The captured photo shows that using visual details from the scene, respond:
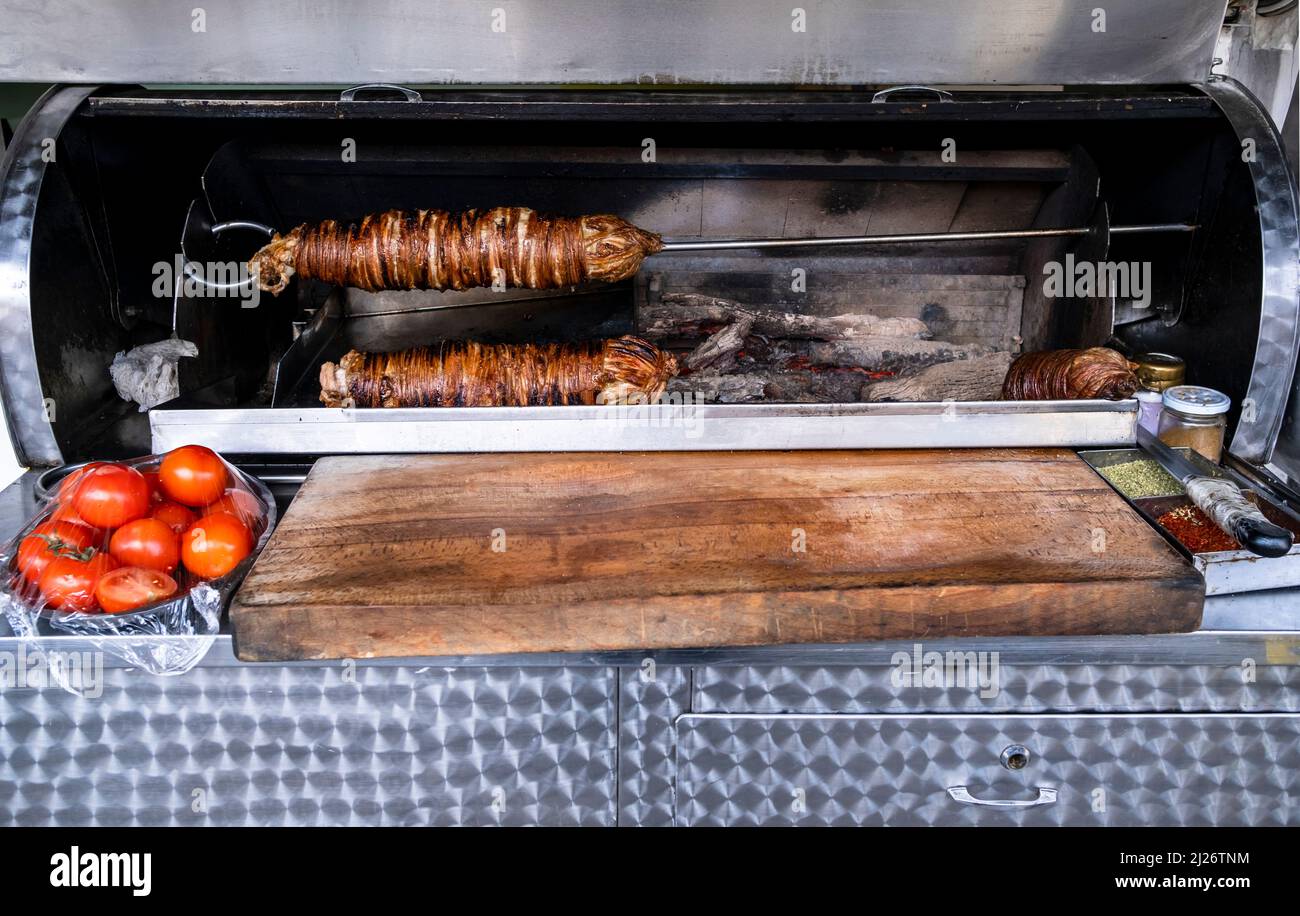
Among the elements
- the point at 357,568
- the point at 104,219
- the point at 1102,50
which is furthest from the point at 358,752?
the point at 1102,50

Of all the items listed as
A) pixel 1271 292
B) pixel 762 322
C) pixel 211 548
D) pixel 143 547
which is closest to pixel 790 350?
pixel 762 322

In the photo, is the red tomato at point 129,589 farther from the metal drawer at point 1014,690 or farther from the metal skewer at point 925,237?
the metal skewer at point 925,237

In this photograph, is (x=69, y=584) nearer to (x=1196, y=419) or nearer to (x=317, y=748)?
(x=317, y=748)

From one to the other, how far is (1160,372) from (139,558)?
109 inches

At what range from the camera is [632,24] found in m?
2.66

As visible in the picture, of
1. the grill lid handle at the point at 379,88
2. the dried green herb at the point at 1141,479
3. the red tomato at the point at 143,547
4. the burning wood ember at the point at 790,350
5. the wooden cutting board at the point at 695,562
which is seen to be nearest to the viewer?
the wooden cutting board at the point at 695,562

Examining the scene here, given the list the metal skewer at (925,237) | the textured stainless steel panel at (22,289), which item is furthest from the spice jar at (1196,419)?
the textured stainless steel panel at (22,289)

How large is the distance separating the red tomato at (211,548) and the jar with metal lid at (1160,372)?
2507mm

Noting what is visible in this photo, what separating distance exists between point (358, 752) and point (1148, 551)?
1.75 meters

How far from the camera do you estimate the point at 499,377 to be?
268cm

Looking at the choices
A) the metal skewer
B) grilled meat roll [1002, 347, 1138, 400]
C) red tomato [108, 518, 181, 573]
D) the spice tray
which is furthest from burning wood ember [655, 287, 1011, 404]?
red tomato [108, 518, 181, 573]

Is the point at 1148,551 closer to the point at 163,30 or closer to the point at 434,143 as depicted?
the point at 434,143

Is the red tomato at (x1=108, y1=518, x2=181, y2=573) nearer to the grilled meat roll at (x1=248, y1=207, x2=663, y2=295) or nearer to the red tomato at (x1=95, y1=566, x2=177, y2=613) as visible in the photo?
the red tomato at (x1=95, y1=566, x2=177, y2=613)

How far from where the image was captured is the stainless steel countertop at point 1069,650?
6.29 ft
